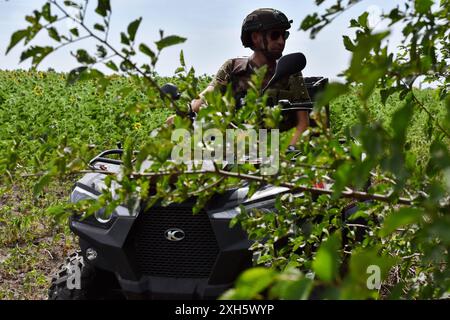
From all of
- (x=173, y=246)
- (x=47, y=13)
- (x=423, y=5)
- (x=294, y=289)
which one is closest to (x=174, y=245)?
(x=173, y=246)

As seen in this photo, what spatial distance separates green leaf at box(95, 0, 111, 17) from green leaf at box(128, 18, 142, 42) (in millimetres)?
67

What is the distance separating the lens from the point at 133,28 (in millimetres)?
1552

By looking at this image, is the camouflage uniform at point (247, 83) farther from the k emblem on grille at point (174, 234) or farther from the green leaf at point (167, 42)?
the green leaf at point (167, 42)

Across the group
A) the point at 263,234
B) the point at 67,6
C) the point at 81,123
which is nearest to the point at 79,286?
the point at 263,234

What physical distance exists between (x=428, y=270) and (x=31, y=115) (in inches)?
336

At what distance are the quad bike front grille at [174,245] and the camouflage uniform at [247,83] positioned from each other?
2.67 feet

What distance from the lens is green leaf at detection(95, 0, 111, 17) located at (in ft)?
5.13

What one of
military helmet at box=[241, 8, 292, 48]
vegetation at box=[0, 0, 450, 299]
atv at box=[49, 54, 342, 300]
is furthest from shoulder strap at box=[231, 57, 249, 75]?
vegetation at box=[0, 0, 450, 299]

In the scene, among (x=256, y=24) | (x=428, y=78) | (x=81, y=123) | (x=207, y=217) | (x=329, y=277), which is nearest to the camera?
(x=329, y=277)

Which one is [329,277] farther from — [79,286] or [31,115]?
[31,115]

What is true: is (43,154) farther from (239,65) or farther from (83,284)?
(239,65)

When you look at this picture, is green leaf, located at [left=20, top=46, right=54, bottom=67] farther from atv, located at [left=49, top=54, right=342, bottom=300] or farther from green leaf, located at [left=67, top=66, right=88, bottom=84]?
atv, located at [left=49, top=54, right=342, bottom=300]

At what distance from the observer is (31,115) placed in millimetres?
10031

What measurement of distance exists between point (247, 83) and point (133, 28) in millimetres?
2101
